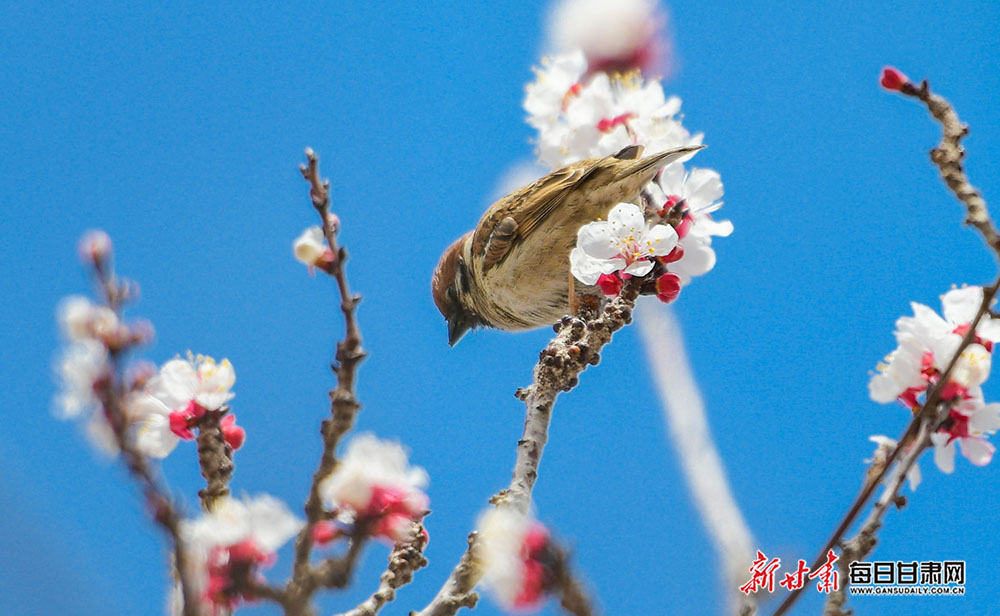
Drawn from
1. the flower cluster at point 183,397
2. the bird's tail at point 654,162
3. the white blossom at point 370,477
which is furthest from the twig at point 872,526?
the bird's tail at point 654,162

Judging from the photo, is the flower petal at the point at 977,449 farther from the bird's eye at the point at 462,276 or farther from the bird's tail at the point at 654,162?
the bird's eye at the point at 462,276

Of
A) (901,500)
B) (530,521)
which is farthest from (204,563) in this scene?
(901,500)

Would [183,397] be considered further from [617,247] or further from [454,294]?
[454,294]

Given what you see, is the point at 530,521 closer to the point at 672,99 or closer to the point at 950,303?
the point at 950,303

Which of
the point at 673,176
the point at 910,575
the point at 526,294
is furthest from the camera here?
the point at 526,294

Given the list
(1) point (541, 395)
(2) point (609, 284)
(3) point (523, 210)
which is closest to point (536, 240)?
(3) point (523, 210)

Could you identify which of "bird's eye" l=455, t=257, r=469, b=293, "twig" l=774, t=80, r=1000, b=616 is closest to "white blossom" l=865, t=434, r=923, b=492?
"twig" l=774, t=80, r=1000, b=616
